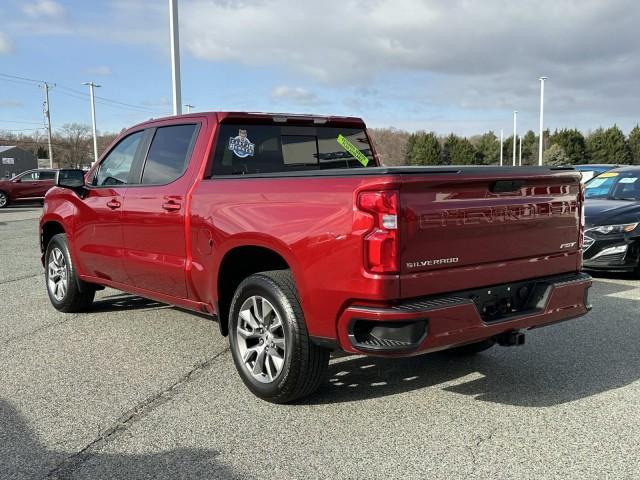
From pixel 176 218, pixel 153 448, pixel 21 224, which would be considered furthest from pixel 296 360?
pixel 21 224

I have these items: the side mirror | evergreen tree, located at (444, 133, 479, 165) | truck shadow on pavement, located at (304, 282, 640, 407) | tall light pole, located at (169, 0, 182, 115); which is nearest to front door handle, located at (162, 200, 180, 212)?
the side mirror

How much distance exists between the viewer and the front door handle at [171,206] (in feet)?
15.3

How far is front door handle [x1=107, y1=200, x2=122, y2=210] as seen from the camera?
5410 millimetres

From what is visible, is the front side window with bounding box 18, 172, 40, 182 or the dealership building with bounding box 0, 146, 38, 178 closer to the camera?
the front side window with bounding box 18, 172, 40, 182

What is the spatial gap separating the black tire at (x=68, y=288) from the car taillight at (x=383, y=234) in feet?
13.7

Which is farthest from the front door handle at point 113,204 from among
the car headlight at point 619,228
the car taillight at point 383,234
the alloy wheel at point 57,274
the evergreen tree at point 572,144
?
the evergreen tree at point 572,144

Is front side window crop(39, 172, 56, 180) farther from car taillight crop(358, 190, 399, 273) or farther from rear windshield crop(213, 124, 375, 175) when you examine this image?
car taillight crop(358, 190, 399, 273)

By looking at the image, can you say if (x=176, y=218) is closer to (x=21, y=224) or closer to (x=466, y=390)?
(x=466, y=390)

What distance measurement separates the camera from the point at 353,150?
18.0 feet

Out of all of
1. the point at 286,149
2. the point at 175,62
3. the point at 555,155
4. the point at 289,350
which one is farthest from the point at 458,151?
the point at 289,350

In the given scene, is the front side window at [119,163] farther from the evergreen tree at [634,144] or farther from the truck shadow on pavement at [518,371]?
the evergreen tree at [634,144]

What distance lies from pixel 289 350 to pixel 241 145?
186cm

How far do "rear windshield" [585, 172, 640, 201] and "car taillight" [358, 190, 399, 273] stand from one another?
24.3 ft

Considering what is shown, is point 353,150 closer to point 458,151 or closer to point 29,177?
point 29,177
